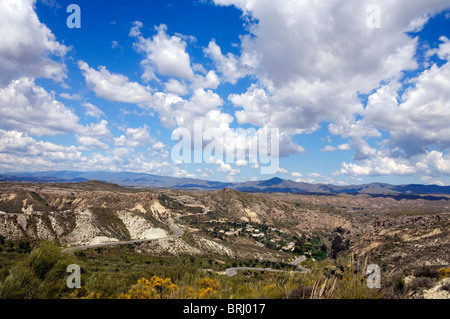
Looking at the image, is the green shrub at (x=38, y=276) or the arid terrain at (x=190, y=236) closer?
the green shrub at (x=38, y=276)

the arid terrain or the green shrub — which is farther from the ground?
the green shrub

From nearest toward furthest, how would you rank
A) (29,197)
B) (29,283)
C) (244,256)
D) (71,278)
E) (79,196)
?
1. (29,283)
2. (71,278)
3. (244,256)
4. (29,197)
5. (79,196)

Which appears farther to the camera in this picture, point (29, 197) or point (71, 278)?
point (29, 197)

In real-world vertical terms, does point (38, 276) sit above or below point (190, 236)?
above

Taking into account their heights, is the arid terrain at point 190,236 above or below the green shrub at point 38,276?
below

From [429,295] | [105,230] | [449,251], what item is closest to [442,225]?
[449,251]

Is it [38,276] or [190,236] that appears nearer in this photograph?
[38,276]

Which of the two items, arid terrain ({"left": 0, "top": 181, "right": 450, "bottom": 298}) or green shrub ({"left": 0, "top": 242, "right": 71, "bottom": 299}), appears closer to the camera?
green shrub ({"left": 0, "top": 242, "right": 71, "bottom": 299})
